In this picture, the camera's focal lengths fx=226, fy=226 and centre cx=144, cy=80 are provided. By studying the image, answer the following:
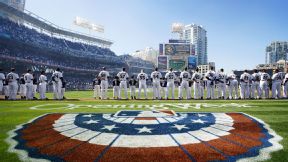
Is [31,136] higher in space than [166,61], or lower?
lower

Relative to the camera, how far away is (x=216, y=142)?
427cm

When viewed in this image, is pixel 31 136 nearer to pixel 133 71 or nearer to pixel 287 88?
pixel 287 88

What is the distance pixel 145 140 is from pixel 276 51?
522ft

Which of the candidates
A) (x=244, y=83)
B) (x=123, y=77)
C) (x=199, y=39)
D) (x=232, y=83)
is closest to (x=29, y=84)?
(x=123, y=77)

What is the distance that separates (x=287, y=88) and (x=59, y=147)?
16.5 metres

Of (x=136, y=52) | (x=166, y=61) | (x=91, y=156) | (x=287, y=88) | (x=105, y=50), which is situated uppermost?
(x=136, y=52)

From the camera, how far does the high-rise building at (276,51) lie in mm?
136875

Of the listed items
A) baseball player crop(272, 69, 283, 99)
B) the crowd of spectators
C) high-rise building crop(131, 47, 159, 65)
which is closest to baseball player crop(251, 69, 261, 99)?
baseball player crop(272, 69, 283, 99)

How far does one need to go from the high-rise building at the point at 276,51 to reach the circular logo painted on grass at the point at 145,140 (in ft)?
505

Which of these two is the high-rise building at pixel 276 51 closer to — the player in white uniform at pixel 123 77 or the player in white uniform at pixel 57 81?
the player in white uniform at pixel 123 77

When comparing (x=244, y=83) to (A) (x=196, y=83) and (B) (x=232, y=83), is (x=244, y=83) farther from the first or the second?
(A) (x=196, y=83)

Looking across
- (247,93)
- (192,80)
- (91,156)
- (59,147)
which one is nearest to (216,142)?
(91,156)

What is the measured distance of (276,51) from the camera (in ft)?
458

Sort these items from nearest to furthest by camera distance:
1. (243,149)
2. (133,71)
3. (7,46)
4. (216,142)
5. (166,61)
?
(243,149), (216,142), (7,46), (166,61), (133,71)
